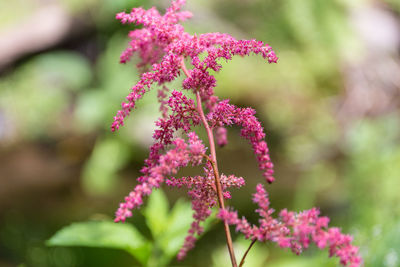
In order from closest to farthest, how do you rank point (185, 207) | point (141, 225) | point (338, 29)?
point (185, 207) → point (141, 225) → point (338, 29)

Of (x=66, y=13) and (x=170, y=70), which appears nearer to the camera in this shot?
(x=170, y=70)

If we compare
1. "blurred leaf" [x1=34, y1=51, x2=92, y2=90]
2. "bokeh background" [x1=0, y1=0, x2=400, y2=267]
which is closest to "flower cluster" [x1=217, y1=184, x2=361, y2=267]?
"bokeh background" [x1=0, y1=0, x2=400, y2=267]

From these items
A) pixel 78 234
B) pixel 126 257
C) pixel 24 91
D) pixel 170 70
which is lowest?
pixel 78 234

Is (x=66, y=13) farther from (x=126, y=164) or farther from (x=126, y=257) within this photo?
(x=126, y=257)

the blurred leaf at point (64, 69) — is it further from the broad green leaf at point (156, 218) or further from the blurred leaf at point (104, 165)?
the broad green leaf at point (156, 218)

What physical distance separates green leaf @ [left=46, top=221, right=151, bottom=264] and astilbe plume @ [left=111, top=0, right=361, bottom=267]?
0.34 m

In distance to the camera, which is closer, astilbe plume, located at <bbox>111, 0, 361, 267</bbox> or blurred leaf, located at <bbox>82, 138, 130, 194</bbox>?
astilbe plume, located at <bbox>111, 0, 361, 267</bbox>

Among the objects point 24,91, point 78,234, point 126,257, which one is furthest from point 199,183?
point 24,91

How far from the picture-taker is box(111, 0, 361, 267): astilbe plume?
22.4 inches

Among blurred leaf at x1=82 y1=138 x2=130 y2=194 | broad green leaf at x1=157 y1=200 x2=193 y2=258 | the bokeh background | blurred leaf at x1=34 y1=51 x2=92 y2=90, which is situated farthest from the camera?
blurred leaf at x1=34 y1=51 x2=92 y2=90

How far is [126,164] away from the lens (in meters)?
4.06

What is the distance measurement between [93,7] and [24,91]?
111 centimetres

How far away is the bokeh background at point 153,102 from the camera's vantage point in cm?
363

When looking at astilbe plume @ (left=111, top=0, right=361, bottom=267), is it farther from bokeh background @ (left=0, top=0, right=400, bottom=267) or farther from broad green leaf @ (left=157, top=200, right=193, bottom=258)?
bokeh background @ (left=0, top=0, right=400, bottom=267)
